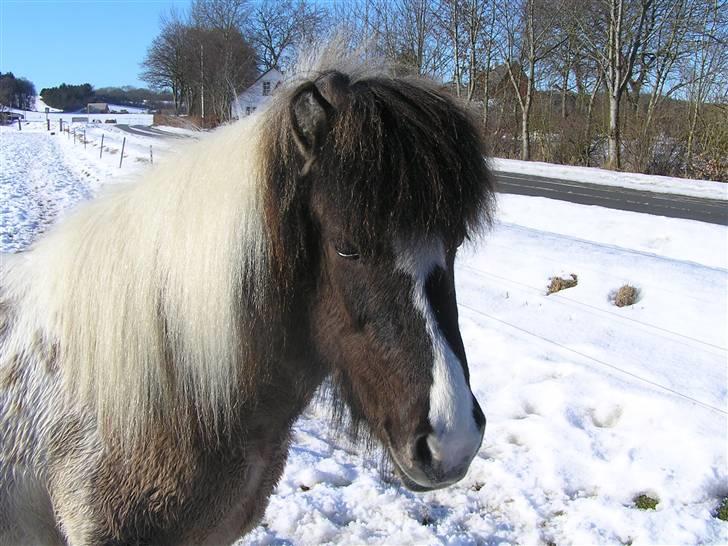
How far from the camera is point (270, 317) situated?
5.64 feet

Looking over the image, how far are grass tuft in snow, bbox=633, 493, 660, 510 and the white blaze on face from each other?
8.49 ft

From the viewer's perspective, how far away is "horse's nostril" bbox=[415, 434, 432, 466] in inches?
58.7

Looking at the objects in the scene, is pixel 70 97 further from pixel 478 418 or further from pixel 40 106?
pixel 478 418

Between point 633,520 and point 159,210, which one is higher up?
point 159,210

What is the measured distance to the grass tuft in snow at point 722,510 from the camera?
10.9 ft

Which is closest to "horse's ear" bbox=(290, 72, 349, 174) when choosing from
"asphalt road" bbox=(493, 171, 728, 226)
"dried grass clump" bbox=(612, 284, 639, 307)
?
"dried grass clump" bbox=(612, 284, 639, 307)

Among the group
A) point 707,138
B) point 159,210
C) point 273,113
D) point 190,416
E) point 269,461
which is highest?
point 707,138

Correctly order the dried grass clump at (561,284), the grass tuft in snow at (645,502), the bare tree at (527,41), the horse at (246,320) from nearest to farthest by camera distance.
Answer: the horse at (246,320) → the grass tuft in snow at (645,502) → the dried grass clump at (561,284) → the bare tree at (527,41)

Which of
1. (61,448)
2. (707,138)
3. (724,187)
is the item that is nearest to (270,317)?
(61,448)

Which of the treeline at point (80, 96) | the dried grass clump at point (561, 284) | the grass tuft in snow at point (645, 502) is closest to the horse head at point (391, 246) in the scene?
the grass tuft in snow at point (645, 502)

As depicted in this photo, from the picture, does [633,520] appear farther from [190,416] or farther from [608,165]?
[608,165]

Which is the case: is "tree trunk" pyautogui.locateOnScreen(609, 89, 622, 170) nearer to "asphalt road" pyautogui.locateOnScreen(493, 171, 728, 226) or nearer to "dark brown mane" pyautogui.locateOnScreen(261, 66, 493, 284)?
"asphalt road" pyautogui.locateOnScreen(493, 171, 728, 226)

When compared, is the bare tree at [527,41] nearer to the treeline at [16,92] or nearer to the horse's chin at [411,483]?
the horse's chin at [411,483]

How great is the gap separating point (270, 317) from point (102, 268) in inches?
23.8
